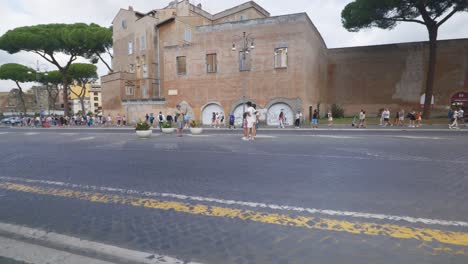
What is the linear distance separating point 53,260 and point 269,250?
6.99ft

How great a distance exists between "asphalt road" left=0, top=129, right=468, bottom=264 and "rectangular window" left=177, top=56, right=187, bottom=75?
2347 centimetres

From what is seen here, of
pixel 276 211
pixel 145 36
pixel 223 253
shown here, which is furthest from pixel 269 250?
pixel 145 36

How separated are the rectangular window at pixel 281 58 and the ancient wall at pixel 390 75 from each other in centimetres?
1176

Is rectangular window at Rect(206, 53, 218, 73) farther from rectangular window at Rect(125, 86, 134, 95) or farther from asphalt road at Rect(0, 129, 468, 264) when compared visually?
asphalt road at Rect(0, 129, 468, 264)

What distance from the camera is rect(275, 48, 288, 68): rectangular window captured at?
2500 cm

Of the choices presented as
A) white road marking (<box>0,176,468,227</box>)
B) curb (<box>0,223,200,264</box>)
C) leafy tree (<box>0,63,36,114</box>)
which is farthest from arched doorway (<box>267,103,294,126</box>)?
leafy tree (<box>0,63,36,114</box>)

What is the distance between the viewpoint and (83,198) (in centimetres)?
448

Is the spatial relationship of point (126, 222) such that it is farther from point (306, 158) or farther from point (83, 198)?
point (306, 158)

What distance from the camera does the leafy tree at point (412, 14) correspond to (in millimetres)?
23797

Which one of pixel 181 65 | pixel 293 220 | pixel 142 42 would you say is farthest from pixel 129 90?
pixel 293 220

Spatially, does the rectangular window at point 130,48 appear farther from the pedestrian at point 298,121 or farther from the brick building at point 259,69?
the pedestrian at point 298,121

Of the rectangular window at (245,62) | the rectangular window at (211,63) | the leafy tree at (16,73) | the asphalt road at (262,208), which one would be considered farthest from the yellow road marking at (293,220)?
the leafy tree at (16,73)

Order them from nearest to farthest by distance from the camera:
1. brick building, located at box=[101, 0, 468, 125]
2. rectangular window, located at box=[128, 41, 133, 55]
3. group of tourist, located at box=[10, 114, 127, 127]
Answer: brick building, located at box=[101, 0, 468, 125]
group of tourist, located at box=[10, 114, 127, 127]
rectangular window, located at box=[128, 41, 133, 55]

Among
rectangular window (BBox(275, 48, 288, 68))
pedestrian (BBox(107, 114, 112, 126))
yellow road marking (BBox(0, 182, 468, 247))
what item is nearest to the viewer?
yellow road marking (BBox(0, 182, 468, 247))
